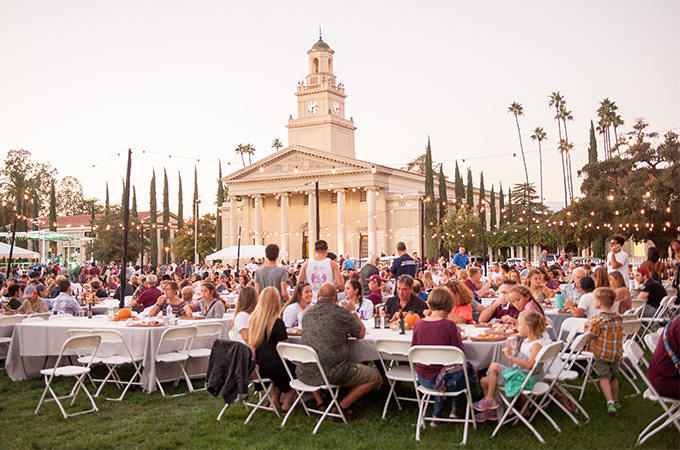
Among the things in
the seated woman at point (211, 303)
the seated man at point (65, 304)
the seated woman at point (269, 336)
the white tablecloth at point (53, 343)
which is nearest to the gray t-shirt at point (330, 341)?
the seated woman at point (269, 336)

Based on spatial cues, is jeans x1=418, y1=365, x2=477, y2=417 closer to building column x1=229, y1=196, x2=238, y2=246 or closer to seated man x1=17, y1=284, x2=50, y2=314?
seated man x1=17, y1=284, x2=50, y2=314

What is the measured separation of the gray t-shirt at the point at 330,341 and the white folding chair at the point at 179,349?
75.7 inches

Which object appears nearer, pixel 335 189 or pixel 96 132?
pixel 96 132

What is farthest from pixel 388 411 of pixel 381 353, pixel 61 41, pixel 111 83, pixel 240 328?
pixel 111 83

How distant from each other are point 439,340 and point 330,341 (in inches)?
44.0

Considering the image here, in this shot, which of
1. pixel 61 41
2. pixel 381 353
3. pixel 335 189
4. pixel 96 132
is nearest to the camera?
pixel 381 353

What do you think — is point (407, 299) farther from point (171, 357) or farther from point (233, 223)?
point (233, 223)

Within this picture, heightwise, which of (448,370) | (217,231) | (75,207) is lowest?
(448,370)

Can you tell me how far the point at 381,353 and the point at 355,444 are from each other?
1149 millimetres

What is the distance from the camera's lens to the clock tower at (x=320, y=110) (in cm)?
5728

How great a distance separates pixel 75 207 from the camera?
83.2 m

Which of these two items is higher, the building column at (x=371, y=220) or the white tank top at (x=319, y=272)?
the building column at (x=371, y=220)

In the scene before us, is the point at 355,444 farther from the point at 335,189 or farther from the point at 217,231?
the point at 217,231

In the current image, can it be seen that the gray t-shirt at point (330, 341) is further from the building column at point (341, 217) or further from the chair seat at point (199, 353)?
the building column at point (341, 217)
